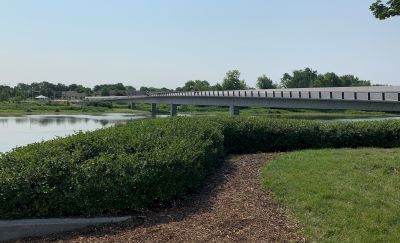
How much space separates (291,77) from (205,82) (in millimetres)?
24069

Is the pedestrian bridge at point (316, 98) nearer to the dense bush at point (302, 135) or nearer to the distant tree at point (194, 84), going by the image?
the dense bush at point (302, 135)

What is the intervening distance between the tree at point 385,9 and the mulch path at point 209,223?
409 centimetres

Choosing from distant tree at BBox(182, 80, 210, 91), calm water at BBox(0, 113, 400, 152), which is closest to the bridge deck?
calm water at BBox(0, 113, 400, 152)

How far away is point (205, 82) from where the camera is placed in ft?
399

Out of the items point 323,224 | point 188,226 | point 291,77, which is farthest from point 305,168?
point 291,77

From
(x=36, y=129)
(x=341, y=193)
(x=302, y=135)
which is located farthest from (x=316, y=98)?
(x=36, y=129)

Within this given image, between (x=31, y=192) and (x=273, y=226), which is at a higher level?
(x=31, y=192)

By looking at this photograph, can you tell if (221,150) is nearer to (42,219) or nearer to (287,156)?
(287,156)

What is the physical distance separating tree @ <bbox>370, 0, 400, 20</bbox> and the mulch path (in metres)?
4.09

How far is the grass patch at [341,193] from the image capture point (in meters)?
5.19

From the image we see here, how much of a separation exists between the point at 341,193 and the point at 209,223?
7.58ft

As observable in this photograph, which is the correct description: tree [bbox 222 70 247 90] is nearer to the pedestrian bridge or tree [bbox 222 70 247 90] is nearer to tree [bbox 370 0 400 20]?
the pedestrian bridge

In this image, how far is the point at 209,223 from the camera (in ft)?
18.4

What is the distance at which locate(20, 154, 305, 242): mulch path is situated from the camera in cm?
514
